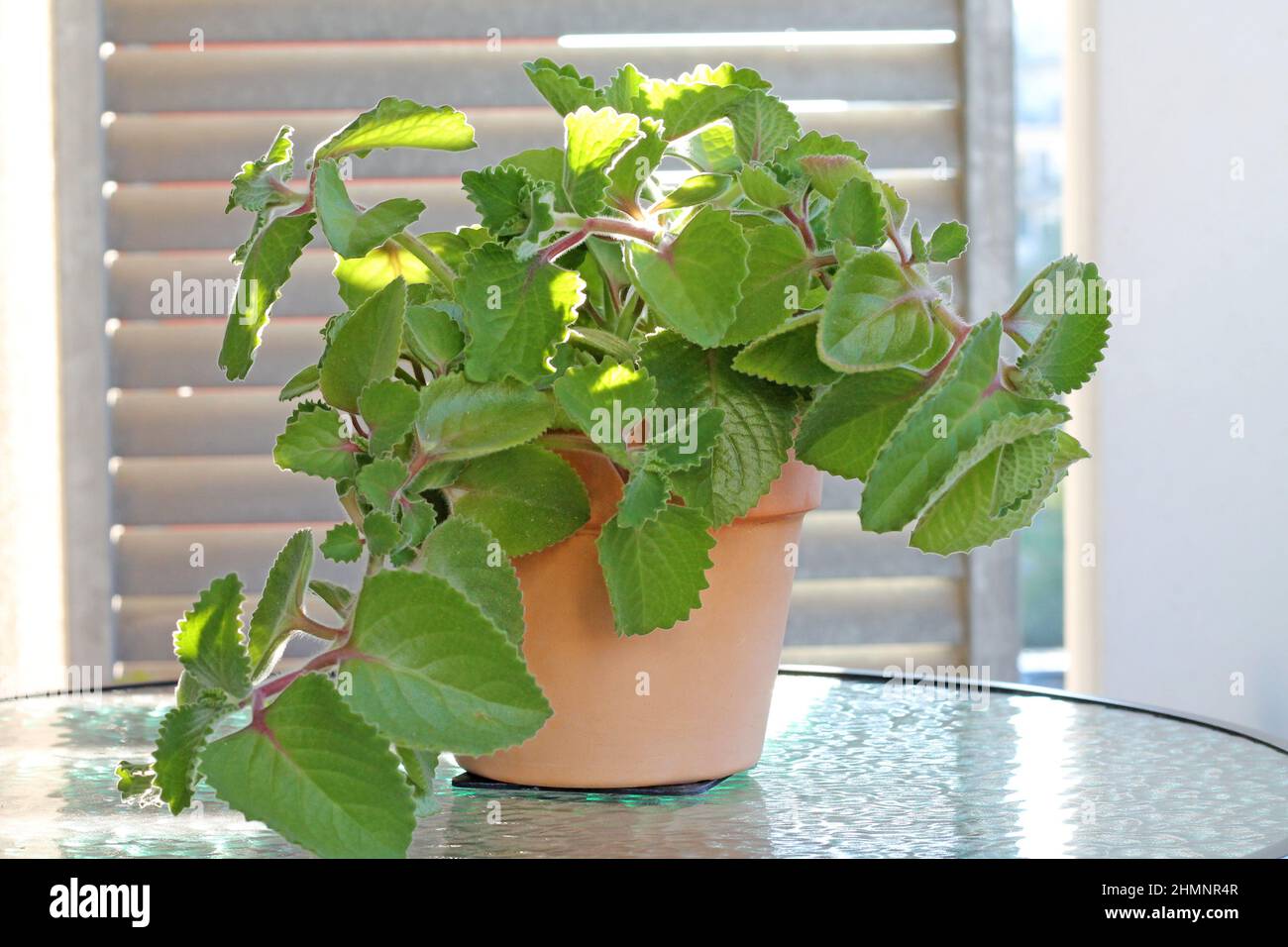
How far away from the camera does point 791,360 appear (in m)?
0.41

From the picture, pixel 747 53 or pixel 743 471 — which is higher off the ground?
pixel 747 53

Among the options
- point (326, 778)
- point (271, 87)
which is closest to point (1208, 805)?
point (326, 778)

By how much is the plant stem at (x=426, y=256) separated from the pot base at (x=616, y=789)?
161 mm

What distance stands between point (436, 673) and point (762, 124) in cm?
21

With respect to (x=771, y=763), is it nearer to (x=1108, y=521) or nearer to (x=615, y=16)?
(x=1108, y=521)

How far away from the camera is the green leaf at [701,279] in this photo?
392mm

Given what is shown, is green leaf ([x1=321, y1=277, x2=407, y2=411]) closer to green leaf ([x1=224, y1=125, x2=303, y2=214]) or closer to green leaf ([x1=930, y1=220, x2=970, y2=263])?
green leaf ([x1=224, y1=125, x2=303, y2=214])

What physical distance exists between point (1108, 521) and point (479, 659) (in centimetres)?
127

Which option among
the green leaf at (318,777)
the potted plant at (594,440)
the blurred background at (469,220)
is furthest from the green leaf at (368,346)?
the blurred background at (469,220)

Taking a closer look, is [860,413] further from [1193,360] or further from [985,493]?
[1193,360]

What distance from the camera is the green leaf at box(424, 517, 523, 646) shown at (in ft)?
1.30

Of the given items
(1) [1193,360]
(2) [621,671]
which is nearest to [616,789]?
(2) [621,671]

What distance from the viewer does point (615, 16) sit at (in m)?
1.55

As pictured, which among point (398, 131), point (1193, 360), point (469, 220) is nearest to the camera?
point (398, 131)
